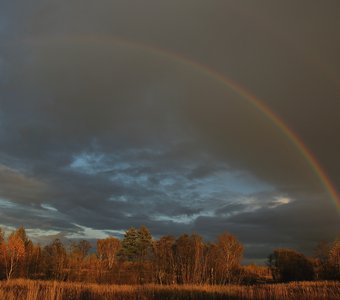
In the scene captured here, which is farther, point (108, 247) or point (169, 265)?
point (108, 247)

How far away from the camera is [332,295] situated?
2772 cm

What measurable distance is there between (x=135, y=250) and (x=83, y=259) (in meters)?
22.2

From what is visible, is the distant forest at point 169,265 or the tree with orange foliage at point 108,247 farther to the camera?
the tree with orange foliage at point 108,247

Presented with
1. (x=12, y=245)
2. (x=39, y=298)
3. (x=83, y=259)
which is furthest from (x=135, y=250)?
(x=39, y=298)

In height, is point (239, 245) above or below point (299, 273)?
above

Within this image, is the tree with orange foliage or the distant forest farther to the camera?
the tree with orange foliage

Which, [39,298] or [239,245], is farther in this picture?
[239,245]

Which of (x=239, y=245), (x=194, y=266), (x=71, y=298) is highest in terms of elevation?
(x=239, y=245)

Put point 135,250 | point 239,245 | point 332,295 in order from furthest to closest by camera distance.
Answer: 1. point 135,250
2. point 239,245
3. point 332,295

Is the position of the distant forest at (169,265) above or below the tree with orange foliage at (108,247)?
below

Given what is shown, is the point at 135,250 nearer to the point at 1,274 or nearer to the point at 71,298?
the point at 1,274

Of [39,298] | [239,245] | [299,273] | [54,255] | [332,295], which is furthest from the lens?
[239,245]

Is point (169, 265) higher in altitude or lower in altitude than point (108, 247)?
lower

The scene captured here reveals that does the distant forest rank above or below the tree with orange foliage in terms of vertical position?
below
